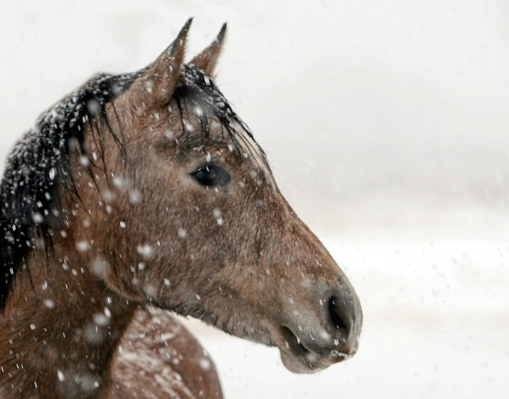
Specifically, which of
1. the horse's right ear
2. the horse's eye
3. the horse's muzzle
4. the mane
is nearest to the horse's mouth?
the horse's muzzle

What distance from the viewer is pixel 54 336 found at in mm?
1681

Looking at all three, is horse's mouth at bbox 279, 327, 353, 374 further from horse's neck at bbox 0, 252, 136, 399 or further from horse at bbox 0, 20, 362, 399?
horse's neck at bbox 0, 252, 136, 399

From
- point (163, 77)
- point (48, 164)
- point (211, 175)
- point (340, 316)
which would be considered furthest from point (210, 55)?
point (340, 316)

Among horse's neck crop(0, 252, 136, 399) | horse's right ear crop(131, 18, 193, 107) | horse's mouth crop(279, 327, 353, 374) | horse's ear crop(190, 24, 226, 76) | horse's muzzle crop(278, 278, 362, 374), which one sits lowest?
horse's neck crop(0, 252, 136, 399)

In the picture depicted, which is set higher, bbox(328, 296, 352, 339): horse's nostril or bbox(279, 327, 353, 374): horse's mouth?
bbox(328, 296, 352, 339): horse's nostril

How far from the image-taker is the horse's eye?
1.75 m

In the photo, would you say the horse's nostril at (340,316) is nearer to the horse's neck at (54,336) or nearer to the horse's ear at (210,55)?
the horse's neck at (54,336)

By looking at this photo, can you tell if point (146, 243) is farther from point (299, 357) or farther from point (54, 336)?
point (299, 357)

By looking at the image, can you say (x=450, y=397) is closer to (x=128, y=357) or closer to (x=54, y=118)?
(x=128, y=357)

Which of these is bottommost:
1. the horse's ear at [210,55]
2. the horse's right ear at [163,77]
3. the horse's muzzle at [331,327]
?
the horse's muzzle at [331,327]

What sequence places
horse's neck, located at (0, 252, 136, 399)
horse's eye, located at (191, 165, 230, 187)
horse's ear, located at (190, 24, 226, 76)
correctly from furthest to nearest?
horse's ear, located at (190, 24, 226, 76), horse's eye, located at (191, 165, 230, 187), horse's neck, located at (0, 252, 136, 399)

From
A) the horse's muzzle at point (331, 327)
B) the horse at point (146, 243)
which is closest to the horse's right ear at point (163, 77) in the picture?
the horse at point (146, 243)

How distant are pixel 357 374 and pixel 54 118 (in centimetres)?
773

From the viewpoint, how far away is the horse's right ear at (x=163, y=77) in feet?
5.60
